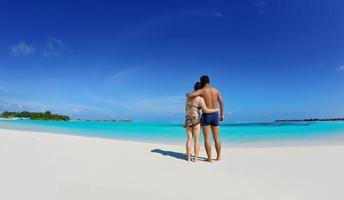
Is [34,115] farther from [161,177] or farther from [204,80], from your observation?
[161,177]

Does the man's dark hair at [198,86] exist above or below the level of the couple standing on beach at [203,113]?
above

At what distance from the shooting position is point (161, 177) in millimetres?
3738

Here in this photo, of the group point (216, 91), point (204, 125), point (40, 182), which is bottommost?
point (40, 182)

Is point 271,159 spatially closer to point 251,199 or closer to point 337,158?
point 337,158

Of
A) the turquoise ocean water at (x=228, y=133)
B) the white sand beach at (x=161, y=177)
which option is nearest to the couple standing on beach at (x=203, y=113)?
the white sand beach at (x=161, y=177)

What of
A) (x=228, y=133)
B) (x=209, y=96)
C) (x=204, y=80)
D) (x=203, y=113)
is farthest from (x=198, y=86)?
(x=228, y=133)

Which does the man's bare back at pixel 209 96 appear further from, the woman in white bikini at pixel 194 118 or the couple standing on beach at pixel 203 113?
the woman in white bikini at pixel 194 118

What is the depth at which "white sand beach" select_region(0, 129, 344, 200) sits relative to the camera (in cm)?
293

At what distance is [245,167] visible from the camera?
4547mm

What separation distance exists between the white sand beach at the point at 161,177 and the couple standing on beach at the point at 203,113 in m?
0.61

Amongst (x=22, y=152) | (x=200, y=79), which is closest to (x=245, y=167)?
(x=200, y=79)

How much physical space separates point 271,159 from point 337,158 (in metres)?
1.52

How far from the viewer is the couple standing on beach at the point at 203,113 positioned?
524cm

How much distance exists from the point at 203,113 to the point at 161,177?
208cm
